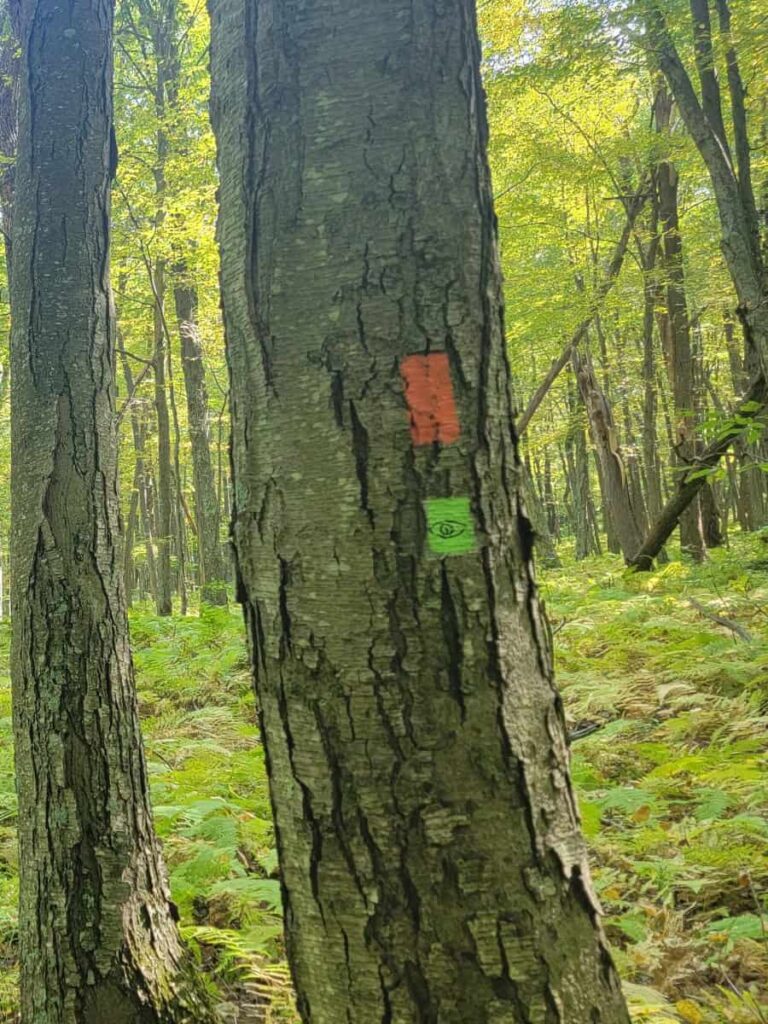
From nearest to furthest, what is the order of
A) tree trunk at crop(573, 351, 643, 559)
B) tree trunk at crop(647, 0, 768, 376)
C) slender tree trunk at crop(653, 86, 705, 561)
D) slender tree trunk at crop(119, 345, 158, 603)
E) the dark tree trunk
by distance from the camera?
tree trunk at crop(647, 0, 768, 376) → slender tree trunk at crop(653, 86, 705, 561) → tree trunk at crop(573, 351, 643, 559) → slender tree trunk at crop(119, 345, 158, 603) → the dark tree trunk

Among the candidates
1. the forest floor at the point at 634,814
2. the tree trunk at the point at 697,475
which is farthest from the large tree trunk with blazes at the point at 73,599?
the tree trunk at the point at 697,475

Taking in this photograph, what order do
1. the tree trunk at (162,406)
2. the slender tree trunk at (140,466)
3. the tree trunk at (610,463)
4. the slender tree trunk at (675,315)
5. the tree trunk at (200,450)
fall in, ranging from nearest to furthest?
the slender tree trunk at (675,315) → the tree trunk at (162,406) → the tree trunk at (610,463) → the tree trunk at (200,450) → the slender tree trunk at (140,466)

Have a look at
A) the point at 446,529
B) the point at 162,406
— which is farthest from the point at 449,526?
the point at 162,406

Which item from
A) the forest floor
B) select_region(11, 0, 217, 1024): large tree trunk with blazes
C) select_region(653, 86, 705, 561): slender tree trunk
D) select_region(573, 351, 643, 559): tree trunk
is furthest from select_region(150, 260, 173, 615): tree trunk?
select_region(11, 0, 217, 1024): large tree trunk with blazes

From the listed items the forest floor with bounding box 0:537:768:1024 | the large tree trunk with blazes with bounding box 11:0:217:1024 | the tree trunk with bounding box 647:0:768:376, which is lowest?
the forest floor with bounding box 0:537:768:1024

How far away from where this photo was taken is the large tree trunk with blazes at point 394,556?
109 cm

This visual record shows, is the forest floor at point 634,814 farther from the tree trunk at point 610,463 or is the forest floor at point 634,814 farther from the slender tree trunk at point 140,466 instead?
the slender tree trunk at point 140,466

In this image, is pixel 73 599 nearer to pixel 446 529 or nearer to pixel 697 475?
pixel 446 529

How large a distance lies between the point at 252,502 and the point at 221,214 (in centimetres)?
51

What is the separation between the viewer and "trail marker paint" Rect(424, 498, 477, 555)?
44.1 inches

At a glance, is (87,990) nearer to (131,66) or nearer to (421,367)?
(421,367)

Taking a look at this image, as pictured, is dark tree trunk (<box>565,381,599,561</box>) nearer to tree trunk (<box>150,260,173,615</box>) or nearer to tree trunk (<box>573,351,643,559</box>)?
tree trunk (<box>573,351,643,559</box>)

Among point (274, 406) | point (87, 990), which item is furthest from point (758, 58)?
point (87, 990)

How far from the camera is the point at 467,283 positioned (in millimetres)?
1169
